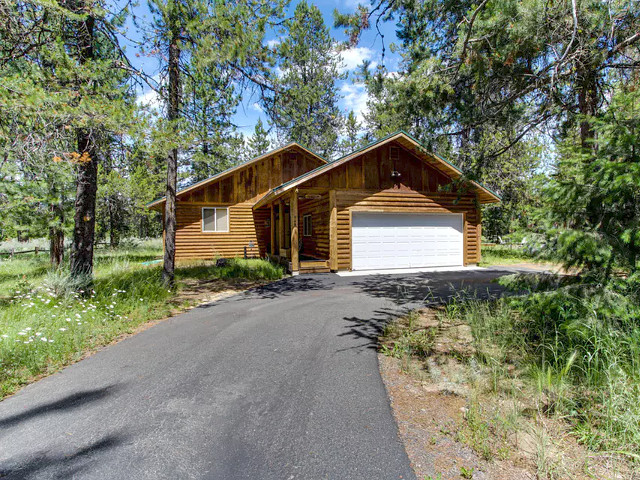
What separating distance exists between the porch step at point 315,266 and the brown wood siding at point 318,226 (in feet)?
1.82

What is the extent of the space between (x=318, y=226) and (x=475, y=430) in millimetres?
12312

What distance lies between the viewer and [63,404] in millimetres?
3189

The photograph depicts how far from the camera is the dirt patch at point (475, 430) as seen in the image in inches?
86.4

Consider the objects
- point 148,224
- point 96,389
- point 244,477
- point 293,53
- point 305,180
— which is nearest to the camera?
point 244,477

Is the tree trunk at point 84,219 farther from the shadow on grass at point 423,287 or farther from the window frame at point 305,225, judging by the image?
the window frame at point 305,225

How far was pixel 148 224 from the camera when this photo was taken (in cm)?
4338

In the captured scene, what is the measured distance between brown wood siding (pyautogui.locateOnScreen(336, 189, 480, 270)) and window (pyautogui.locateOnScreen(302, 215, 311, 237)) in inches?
141

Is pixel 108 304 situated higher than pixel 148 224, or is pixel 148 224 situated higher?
pixel 148 224

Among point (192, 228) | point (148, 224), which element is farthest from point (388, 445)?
point (148, 224)

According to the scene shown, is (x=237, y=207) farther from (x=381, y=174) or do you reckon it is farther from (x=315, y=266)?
(x=381, y=174)

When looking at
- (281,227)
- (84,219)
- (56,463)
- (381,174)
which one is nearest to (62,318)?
(84,219)

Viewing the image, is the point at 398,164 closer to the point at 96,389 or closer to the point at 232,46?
the point at 232,46

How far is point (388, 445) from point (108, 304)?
6.22 meters

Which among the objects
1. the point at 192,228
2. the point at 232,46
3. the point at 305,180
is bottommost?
the point at 192,228
